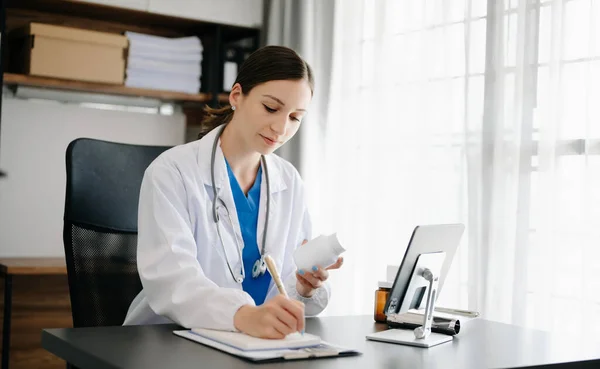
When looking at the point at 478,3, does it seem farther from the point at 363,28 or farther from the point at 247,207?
the point at 247,207

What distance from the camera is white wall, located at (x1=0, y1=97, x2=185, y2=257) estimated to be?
3285mm

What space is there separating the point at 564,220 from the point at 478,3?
818 mm

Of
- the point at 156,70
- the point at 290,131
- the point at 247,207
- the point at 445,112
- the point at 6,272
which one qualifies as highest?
the point at 156,70

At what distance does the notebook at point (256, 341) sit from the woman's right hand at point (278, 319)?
14 millimetres

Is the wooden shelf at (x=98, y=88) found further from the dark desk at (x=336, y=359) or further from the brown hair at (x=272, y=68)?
the dark desk at (x=336, y=359)

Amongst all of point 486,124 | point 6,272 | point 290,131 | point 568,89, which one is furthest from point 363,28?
point 6,272

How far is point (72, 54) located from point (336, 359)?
7.35ft

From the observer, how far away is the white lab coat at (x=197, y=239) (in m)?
1.51

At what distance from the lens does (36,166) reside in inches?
132

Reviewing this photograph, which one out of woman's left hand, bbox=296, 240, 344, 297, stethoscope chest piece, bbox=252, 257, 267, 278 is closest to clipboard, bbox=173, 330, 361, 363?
woman's left hand, bbox=296, 240, 344, 297

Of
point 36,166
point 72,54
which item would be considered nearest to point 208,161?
point 72,54

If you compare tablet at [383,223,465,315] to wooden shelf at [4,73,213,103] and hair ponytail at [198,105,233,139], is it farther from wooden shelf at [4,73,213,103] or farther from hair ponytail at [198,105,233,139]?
wooden shelf at [4,73,213,103]

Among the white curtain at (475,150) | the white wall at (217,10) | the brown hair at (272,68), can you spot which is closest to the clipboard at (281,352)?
the brown hair at (272,68)

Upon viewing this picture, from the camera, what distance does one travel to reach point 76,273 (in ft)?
6.15
